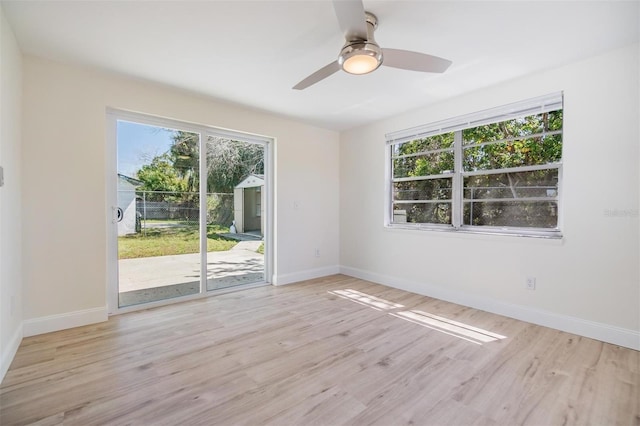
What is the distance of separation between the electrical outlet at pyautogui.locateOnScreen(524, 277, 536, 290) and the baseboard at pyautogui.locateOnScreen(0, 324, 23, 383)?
423 centimetres

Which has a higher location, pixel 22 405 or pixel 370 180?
pixel 370 180

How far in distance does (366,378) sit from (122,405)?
1.46 metres

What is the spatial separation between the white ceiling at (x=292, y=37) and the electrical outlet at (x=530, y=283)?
1.99m

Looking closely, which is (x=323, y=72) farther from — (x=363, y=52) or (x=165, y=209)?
(x=165, y=209)

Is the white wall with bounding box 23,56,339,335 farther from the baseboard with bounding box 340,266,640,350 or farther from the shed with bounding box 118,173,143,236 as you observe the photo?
the baseboard with bounding box 340,266,640,350

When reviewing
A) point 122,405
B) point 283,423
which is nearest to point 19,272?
point 122,405

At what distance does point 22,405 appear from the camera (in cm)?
166

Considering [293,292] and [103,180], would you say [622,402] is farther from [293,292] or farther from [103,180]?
[103,180]

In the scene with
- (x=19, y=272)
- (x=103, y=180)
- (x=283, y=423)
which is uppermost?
(x=103, y=180)

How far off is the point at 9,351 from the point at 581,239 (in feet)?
15.1

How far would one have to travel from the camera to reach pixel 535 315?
9.29 feet

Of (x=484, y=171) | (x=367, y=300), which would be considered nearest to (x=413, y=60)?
(x=484, y=171)

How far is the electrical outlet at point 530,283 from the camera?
285cm

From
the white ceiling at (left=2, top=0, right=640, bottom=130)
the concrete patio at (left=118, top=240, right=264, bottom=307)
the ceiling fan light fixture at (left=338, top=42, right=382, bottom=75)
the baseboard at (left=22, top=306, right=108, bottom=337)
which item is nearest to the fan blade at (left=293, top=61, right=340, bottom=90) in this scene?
the ceiling fan light fixture at (left=338, top=42, right=382, bottom=75)
